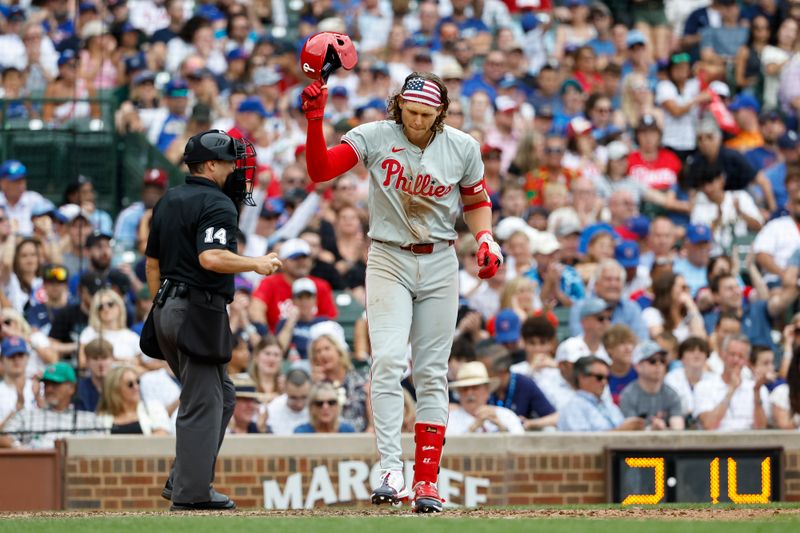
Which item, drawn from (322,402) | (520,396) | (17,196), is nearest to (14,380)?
(322,402)

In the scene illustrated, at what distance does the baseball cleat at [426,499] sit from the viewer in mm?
7105

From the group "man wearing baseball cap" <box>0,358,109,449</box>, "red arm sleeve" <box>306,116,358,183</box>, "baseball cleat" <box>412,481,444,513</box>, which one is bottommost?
"baseball cleat" <box>412,481,444,513</box>

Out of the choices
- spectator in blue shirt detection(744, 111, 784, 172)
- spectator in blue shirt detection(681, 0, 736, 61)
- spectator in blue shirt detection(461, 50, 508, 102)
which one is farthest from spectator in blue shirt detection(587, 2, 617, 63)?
spectator in blue shirt detection(744, 111, 784, 172)

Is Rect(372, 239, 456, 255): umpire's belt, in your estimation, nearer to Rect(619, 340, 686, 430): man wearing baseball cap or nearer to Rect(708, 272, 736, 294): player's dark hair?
Rect(619, 340, 686, 430): man wearing baseball cap

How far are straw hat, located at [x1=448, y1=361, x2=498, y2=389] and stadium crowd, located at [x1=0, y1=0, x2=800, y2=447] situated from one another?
0.09 ft

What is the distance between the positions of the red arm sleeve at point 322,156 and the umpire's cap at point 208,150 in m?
0.55

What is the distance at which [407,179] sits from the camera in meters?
7.34

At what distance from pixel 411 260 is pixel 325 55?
1.04m

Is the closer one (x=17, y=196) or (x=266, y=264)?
(x=266, y=264)

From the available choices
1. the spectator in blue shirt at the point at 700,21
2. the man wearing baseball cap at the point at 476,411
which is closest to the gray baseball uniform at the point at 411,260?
the man wearing baseball cap at the point at 476,411

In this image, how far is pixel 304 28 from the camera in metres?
17.4

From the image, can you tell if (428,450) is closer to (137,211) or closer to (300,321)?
(300,321)

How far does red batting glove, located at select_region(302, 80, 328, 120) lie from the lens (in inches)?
277

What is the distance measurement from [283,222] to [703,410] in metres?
4.56
